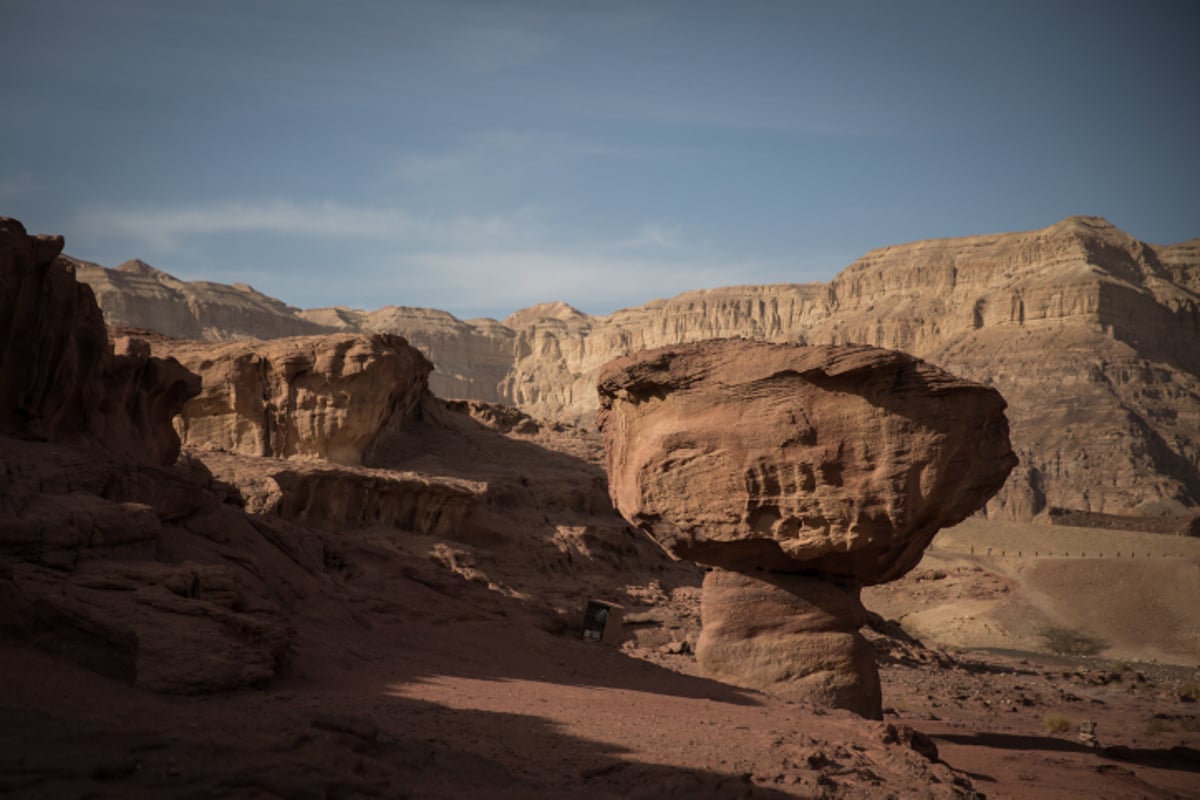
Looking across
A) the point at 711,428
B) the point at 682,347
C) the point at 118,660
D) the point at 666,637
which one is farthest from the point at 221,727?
the point at 666,637

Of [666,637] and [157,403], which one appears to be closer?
[157,403]

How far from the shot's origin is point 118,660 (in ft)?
24.1

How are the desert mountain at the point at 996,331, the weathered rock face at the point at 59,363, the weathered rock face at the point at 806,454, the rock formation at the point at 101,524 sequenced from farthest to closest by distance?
1. the desert mountain at the point at 996,331
2. the weathered rock face at the point at 806,454
3. the weathered rock face at the point at 59,363
4. the rock formation at the point at 101,524

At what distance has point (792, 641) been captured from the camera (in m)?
13.0

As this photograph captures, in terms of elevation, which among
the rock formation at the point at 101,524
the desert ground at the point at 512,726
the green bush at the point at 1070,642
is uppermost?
the rock formation at the point at 101,524

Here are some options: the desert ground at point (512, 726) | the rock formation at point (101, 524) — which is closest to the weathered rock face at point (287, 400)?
the desert ground at point (512, 726)

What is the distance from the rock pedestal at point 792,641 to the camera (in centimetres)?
1285

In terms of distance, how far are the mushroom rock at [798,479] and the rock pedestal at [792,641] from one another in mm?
19

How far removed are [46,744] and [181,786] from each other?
833 millimetres

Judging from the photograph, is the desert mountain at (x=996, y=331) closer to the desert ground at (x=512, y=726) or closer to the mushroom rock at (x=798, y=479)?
the desert ground at (x=512, y=726)

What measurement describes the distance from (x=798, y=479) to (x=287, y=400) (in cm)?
2056

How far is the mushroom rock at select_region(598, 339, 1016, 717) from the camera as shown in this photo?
39.4 ft

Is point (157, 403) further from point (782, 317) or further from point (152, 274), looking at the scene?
point (782, 317)

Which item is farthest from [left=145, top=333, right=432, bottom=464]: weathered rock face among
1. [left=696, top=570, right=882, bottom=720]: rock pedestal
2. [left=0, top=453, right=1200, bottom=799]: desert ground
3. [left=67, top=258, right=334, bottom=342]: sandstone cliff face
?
[left=67, top=258, right=334, bottom=342]: sandstone cliff face
